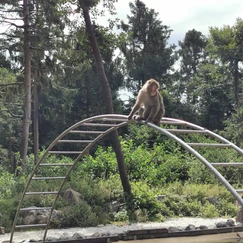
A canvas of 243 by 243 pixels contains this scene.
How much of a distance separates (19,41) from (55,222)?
892 cm

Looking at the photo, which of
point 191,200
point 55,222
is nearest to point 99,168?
point 191,200

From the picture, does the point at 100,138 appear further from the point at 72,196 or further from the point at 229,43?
the point at 229,43

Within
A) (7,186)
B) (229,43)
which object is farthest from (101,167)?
(229,43)

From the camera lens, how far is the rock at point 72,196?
36.2ft

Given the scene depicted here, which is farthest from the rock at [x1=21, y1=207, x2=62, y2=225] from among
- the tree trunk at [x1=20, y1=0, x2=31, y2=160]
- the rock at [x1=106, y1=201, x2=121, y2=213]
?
the tree trunk at [x1=20, y1=0, x2=31, y2=160]

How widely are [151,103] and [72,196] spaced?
610cm

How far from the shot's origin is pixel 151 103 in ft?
18.7

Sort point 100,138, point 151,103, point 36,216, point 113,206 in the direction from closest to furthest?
point 151,103 < point 100,138 < point 36,216 < point 113,206

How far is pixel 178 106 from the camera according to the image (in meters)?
25.8

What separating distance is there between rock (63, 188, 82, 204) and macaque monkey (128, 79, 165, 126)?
5.69 metres

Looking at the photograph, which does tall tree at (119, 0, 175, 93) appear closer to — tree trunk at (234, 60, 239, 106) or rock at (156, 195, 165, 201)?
tree trunk at (234, 60, 239, 106)

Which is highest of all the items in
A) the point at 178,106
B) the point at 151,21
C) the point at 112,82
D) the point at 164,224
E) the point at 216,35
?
the point at 151,21

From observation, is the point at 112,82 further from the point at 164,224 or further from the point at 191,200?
the point at 164,224

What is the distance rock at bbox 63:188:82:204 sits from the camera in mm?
11031
